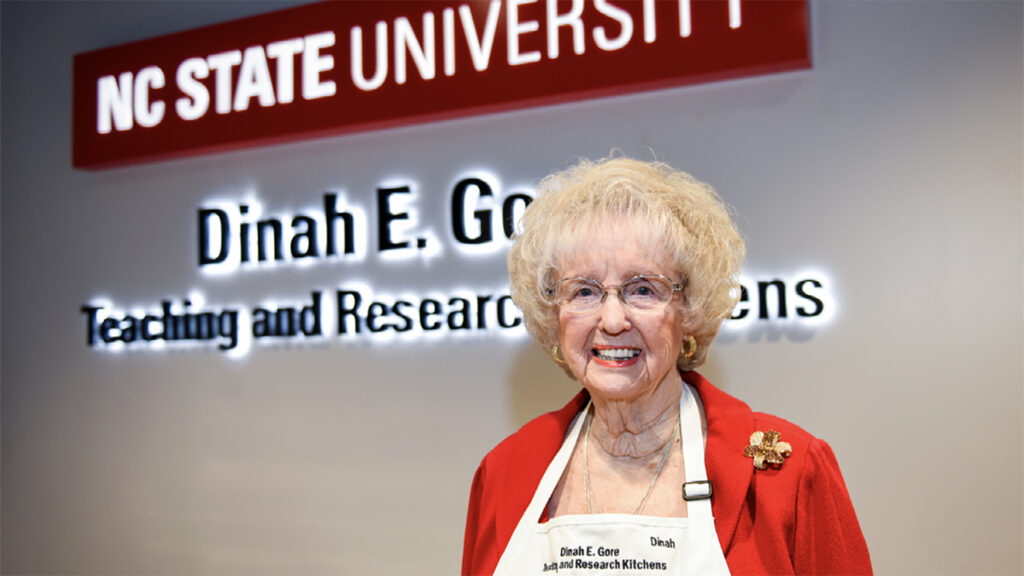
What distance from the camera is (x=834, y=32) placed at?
258 cm

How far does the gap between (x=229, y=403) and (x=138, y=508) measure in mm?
668

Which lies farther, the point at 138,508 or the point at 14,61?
the point at 14,61

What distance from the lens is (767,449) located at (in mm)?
1570

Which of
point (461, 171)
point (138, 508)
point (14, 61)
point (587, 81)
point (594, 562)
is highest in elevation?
point (14, 61)

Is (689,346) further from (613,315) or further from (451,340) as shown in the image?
(451,340)

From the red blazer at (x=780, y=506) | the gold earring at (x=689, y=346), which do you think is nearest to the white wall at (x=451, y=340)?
the gold earring at (x=689, y=346)

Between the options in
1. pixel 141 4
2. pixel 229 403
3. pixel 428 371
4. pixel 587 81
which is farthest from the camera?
pixel 141 4

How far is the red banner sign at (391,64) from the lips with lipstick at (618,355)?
52.7 inches

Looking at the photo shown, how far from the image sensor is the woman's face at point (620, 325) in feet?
5.36

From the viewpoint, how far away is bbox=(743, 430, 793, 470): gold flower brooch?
156cm

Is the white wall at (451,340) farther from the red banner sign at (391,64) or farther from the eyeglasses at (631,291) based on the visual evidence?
the eyeglasses at (631,291)

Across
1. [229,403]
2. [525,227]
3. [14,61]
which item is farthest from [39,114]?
[525,227]

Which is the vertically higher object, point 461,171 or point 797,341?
point 461,171

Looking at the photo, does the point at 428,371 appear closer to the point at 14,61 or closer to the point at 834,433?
the point at 834,433
